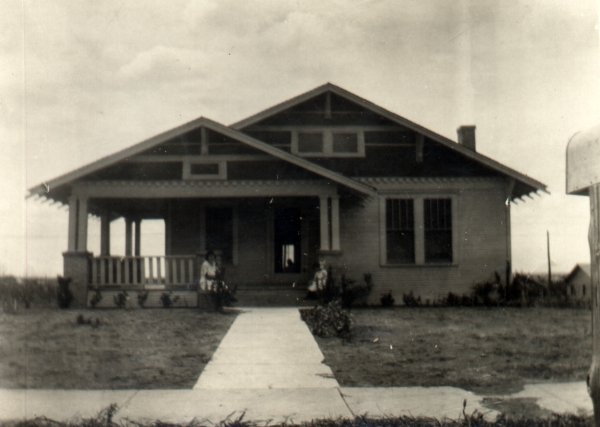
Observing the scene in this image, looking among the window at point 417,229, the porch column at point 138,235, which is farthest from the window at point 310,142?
the porch column at point 138,235

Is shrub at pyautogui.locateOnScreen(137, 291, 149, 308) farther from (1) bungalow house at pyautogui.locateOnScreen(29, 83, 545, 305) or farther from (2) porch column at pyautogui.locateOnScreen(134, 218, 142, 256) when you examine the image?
(2) porch column at pyautogui.locateOnScreen(134, 218, 142, 256)

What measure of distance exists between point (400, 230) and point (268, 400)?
38.1 ft

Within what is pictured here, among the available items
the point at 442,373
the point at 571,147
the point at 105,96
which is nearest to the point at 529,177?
the point at 442,373

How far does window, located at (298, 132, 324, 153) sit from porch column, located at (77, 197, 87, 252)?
18.5 feet

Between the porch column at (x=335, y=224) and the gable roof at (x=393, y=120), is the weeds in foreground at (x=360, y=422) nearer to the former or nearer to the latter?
the porch column at (x=335, y=224)

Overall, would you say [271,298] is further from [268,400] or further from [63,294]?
[268,400]

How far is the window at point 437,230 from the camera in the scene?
17.3 meters

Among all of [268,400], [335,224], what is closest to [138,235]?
[335,224]

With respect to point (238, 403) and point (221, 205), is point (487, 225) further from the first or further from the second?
point (238, 403)

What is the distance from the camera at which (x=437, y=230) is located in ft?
56.8

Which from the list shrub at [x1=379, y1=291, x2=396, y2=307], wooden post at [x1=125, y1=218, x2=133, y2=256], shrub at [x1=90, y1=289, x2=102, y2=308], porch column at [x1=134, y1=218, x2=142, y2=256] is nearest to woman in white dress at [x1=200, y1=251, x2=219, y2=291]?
shrub at [x1=90, y1=289, x2=102, y2=308]

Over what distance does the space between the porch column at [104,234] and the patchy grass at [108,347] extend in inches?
196

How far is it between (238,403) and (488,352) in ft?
15.0

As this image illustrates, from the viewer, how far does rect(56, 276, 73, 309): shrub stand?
13930mm
